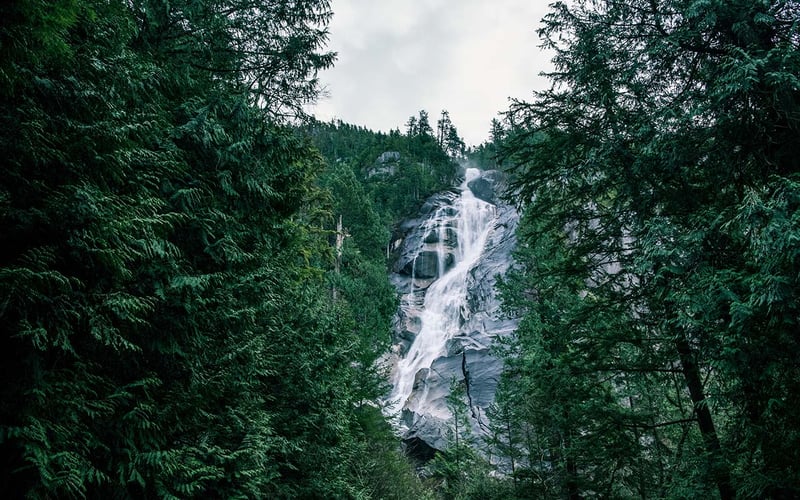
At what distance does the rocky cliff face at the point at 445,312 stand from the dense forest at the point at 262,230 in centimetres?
781

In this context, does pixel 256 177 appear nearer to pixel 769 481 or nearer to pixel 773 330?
pixel 773 330

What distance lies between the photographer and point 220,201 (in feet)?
20.0

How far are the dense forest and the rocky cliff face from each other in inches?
307

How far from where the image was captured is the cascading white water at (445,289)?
3006cm

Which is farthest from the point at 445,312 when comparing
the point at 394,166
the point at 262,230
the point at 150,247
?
the point at 394,166

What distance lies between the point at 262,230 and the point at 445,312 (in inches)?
1157

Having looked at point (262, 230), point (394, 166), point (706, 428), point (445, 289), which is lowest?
point (706, 428)

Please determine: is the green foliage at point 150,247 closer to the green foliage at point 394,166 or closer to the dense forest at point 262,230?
the dense forest at point 262,230

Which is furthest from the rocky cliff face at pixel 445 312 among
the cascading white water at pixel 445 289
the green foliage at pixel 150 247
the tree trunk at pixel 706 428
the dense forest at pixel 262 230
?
the green foliage at pixel 150 247

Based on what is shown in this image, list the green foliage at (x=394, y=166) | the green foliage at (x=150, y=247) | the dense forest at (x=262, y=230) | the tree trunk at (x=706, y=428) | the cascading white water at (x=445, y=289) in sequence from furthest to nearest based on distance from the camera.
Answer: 1. the green foliage at (x=394, y=166)
2. the cascading white water at (x=445, y=289)
3. the tree trunk at (x=706, y=428)
4. the dense forest at (x=262, y=230)
5. the green foliage at (x=150, y=247)

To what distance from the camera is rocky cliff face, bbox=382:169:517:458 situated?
24502 mm

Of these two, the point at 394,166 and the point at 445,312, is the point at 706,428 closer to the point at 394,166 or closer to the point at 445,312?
the point at 445,312

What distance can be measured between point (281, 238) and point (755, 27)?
746 centimetres

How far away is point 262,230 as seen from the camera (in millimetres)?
6852
